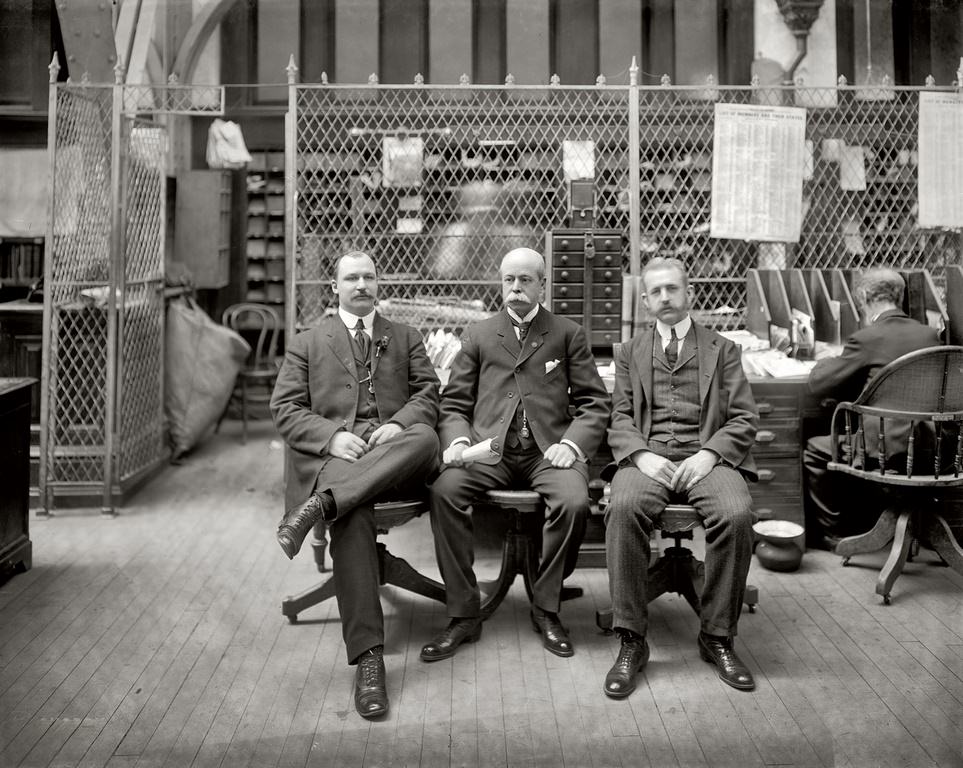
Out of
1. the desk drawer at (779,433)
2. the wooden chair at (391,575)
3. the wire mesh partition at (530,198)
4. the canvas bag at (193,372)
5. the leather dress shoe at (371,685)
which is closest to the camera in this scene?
the leather dress shoe at (371,685)

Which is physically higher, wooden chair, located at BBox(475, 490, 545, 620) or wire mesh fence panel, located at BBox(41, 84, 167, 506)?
wire mesh fence panel, located at BBox(41, 84, 167, 506)

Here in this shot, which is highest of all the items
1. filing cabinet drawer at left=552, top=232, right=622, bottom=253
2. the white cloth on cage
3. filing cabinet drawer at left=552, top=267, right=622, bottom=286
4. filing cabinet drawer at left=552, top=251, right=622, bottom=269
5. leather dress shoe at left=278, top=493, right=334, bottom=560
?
the white cloth on cage

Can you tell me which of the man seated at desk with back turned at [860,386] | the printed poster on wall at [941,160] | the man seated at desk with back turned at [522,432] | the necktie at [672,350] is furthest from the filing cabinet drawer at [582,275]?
the printed poster on wall at [941,160]

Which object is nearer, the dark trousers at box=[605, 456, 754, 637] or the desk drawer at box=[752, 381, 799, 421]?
the dark trousers at box=[605, 456, 754, 637]

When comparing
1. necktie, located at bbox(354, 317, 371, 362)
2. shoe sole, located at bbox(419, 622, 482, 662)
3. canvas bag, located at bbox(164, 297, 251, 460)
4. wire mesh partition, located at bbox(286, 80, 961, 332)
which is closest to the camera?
shoe sole, located at bbox(419, 622, 482, 662)

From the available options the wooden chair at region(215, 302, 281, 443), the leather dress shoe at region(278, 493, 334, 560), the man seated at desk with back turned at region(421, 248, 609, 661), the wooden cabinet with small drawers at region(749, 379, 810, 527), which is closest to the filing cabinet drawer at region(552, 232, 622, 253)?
the wooden cabinet with small drawers at region(749, 379, 810, 527)

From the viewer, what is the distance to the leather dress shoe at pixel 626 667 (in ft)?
11.2

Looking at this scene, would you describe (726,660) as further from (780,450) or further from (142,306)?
(142,306)

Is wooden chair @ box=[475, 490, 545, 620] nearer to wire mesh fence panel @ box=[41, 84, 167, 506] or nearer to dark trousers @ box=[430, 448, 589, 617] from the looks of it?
dark trousers @ box=[430, 448, 589, 617]

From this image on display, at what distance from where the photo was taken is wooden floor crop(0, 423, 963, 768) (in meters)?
3.04

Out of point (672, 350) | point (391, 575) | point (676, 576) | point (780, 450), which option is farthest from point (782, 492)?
point (391, 575)

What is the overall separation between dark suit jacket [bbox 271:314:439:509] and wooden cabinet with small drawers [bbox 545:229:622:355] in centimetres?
163

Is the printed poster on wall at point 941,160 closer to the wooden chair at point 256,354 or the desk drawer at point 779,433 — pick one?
the desk drawer at point 779,433

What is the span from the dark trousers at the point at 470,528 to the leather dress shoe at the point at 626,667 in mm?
373
